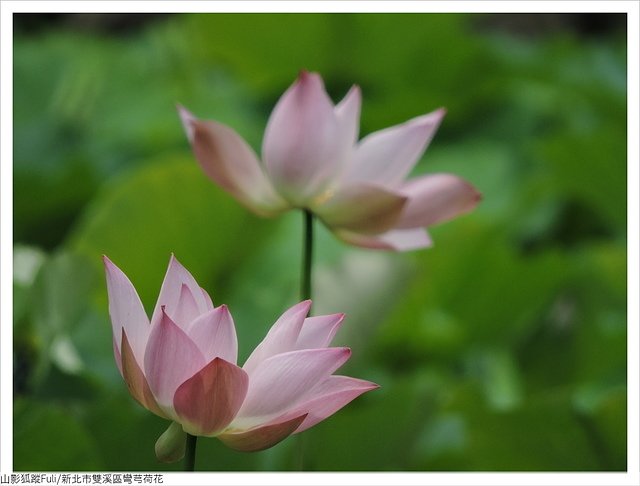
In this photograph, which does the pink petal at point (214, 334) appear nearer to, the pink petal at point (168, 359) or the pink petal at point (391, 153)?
the pink petal at point (168, 359)

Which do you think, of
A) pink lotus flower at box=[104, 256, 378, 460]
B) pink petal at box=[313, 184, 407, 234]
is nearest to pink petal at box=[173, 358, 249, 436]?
pink lotus flower at box=[104, 256, 378, 460]

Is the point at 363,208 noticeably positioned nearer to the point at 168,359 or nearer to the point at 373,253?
the point at 168,359

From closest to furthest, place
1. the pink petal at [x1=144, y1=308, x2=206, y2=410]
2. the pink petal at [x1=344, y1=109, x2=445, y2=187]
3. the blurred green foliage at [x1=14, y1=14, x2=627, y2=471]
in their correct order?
the pink petal at [x1=144, y1=308, x2=206, y2=410] < the pink petal at [x1=344, y1=109, x2=445, y2=187] < the blurred green foliage at [x1=14, y1=14, x2=627, y2=471]

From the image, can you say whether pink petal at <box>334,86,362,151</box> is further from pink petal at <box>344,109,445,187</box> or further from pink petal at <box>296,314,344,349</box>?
pink petal at <box>296,314,344,349</box>

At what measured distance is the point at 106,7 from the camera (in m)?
0.48

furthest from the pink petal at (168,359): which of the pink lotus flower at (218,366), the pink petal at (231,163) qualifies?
the pink petal at (231,163)

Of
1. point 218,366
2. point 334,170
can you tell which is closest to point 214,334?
point 218,366

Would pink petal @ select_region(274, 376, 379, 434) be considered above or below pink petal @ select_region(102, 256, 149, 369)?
below

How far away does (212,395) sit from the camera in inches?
8.4

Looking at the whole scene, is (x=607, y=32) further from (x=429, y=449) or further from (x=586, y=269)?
(x=429, y=449)

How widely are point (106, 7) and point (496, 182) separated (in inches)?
18.2

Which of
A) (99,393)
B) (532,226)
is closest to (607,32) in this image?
(532,226)

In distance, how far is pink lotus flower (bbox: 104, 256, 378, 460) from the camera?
0.69 feet

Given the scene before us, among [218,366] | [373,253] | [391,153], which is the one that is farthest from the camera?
[373,253]
